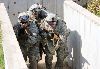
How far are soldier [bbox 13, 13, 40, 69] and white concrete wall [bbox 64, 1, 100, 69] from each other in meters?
0.92

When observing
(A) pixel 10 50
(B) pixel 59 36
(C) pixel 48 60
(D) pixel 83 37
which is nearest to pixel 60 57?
(C) pixel 48 60

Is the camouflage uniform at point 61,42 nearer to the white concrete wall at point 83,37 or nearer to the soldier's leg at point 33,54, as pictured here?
the white concrete wall at point 83,37

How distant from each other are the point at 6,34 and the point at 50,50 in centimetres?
229

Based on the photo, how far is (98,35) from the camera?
6453 mm

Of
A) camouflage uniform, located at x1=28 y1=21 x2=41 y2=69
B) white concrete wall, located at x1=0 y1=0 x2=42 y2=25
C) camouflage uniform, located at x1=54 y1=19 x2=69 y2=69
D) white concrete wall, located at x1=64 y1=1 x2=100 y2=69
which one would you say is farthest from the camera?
white concrete wall, located at x1=0 y1=0 x2=42 y2=25

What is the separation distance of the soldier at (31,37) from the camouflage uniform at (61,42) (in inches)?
19.5

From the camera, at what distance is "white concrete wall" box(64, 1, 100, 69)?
21.9ft

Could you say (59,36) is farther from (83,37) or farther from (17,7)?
(17,7)

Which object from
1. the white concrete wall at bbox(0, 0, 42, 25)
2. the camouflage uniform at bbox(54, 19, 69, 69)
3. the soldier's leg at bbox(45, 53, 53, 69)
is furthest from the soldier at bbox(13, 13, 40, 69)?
the white concrete wall at bbox(0, 0, 42, 25)

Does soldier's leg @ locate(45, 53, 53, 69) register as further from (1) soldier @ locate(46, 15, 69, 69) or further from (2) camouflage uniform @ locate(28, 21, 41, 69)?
(2) camouflage uniform @ locate(28, 21, 41, 69)

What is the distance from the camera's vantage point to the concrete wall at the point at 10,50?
4.09m

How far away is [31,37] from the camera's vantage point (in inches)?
284

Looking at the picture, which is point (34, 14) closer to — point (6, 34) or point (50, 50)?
point (50, 50)

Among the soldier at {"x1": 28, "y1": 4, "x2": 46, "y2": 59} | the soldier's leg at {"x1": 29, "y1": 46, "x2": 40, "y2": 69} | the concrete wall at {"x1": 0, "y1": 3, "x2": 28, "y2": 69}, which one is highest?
the concrete wall at {"x1": 0, "y1": 3, "x2": 28, "y2": 69}
